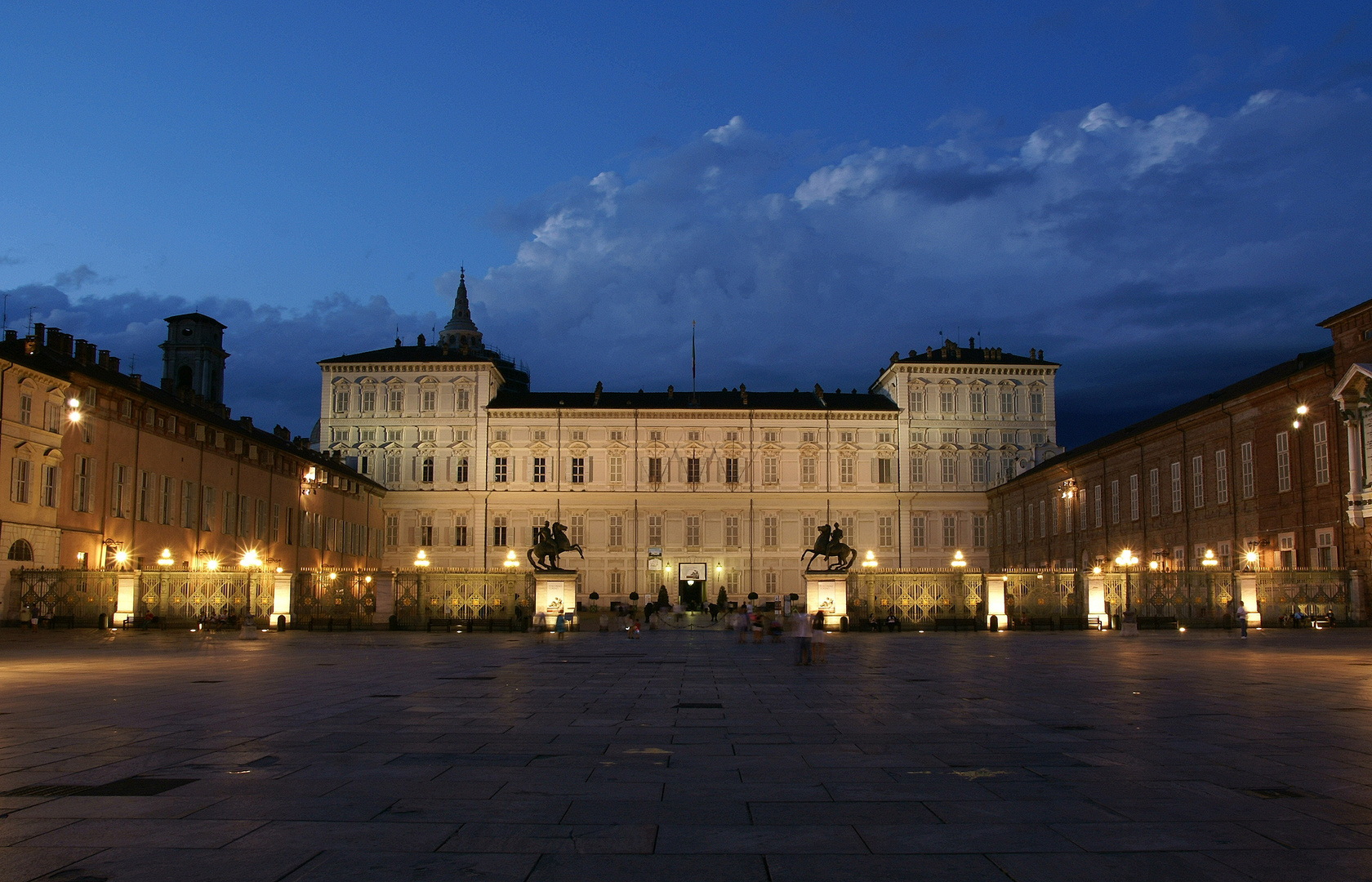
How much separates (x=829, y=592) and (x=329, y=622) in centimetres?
1781

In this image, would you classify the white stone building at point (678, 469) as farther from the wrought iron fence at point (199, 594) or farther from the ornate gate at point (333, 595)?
the wrought iron fence at point (199, 594)

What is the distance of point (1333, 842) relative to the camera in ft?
22.5

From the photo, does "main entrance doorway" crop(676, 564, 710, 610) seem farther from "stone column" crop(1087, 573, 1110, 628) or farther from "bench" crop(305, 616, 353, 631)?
"stone column" crop(1087, 573, 1110, 628)

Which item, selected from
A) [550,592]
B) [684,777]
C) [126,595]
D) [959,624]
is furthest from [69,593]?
[684,777]

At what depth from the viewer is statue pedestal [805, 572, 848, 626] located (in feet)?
131

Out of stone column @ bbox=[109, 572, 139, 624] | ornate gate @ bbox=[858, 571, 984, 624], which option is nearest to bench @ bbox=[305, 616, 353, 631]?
stone column @ bbox=[109, 572, 139, 624]

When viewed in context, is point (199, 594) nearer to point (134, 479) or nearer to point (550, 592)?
point (134, 479)

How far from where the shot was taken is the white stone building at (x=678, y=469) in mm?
75750

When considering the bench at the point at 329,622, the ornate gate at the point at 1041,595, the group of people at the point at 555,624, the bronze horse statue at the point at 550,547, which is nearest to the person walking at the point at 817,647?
the group of people at the point at 555,624

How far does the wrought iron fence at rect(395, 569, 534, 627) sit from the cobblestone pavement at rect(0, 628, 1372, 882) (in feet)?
72.7

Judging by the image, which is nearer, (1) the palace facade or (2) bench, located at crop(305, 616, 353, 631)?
(1) the palace facade

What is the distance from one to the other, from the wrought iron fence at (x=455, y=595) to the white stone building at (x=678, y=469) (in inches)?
1317

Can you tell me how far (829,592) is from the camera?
40219 millimetres

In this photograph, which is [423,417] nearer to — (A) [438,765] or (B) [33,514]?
(B) [33,514]
